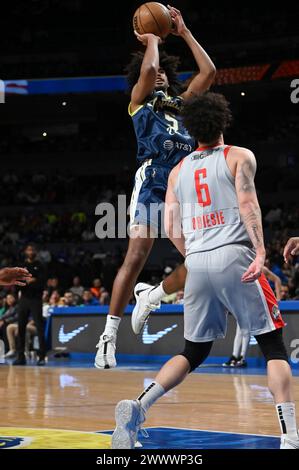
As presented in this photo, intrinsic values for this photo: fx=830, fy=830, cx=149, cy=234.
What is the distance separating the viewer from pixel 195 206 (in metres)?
4.70

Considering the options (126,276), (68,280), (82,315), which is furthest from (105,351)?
(68,280)

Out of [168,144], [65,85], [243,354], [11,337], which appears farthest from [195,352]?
[65,85]

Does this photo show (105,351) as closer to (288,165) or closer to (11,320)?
(11,320)

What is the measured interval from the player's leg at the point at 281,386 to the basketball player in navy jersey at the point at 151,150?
1643 millimetres

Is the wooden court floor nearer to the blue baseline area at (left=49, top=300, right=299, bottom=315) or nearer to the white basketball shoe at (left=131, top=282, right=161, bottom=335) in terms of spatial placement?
the white basketball shoe at (left=131, top=282, right=161, bottom=335)

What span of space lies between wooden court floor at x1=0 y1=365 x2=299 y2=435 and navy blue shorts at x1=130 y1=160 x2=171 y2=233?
1.48m

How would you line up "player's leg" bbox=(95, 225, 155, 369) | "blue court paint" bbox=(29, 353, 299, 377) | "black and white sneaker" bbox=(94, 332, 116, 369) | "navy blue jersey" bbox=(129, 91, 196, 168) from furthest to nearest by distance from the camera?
"blue court paint" bbox=(29, 353, 299, 377)
"navy blue jersey" bbox=(129, 91, 196, 168)
"player's leg" bbox=(95, 225, 155, 369)
"black and white sneaker" bbox=(94, 332, 116, 369)

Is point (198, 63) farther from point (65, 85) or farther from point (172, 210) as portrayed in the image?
point (65, 85)

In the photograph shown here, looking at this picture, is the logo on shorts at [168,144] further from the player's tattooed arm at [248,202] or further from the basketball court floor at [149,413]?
the basketball court floor at [149,413]

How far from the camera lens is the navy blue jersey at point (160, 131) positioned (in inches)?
244

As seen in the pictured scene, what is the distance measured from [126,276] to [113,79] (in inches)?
843

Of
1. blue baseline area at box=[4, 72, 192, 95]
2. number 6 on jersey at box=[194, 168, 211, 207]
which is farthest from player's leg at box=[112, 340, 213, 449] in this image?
blue baseline area at box=[4, 72, 192, 95]

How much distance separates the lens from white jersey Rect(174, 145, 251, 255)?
4.59 meters

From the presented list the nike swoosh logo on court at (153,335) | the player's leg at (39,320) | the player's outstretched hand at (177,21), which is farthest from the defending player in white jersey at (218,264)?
the player's leg at (39,320)
